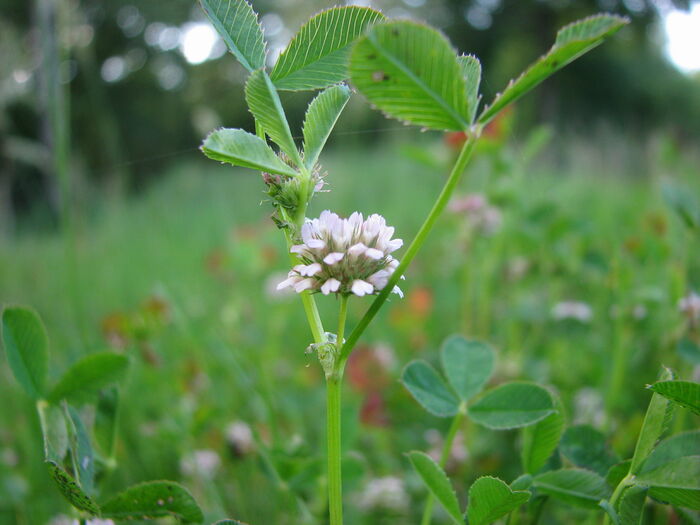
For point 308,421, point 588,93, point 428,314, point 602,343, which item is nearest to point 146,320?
point 308,421

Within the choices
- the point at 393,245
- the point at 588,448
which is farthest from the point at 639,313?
the point at 393,245

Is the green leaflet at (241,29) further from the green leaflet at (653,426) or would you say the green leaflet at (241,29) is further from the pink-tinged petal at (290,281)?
the green leaflet at (653,426)

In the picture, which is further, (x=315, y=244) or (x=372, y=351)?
(x=372, y=351)

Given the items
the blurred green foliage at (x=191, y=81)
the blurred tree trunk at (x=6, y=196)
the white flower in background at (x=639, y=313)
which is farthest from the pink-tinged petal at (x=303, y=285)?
the blurred tree trunk at (x=6, y=196)

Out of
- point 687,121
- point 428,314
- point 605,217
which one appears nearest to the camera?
point 428,314

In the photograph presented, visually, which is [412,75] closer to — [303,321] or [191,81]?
[303,321]

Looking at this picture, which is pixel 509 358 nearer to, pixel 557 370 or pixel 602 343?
pixel 557 370

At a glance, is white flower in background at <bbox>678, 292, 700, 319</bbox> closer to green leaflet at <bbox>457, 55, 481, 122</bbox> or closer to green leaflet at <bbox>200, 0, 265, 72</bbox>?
green leaflet at <bbox>457, 55, 481, 122</bbox>
